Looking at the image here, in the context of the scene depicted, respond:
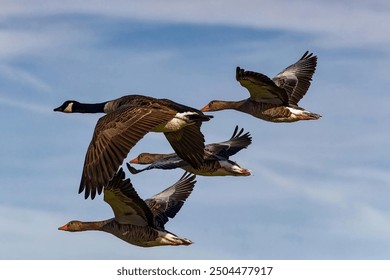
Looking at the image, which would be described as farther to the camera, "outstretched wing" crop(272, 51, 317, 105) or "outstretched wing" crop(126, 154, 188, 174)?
"outstretched wing" crop(272, 51, 317, 105)

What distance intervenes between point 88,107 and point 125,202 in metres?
3.46

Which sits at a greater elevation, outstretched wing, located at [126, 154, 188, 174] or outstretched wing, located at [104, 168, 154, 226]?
outstretched wing, located at [126, 154, 188, 174]

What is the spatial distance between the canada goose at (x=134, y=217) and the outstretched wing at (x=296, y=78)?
4932mm

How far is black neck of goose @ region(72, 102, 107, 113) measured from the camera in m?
23.1

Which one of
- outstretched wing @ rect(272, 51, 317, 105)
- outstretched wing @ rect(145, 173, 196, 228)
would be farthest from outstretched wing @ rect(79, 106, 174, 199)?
outstretched wing @ rect(272, 51, 317, 105)

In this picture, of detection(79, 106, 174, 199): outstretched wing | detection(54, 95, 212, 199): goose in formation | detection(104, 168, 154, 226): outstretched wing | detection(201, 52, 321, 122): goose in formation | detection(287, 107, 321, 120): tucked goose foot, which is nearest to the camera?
detection(79, 106, 174, 199): outstretched wing

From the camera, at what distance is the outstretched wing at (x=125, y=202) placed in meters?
20.2

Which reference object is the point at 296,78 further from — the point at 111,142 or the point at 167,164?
the point at 111,142

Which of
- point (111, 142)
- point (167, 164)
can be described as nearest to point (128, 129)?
point (111, 142)

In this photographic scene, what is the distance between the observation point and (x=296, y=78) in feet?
88.8

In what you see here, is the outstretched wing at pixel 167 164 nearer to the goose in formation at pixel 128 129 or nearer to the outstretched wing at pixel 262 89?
the goose in formation at pixel 128 129

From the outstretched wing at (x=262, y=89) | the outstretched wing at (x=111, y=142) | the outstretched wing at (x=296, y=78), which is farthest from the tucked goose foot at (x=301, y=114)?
the outstretched wing at (x=111, y=142)

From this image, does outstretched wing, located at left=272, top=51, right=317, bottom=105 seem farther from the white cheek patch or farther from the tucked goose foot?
the white cheek patch

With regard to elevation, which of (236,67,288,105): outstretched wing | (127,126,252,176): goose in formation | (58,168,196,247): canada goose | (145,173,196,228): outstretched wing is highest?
(236,67,288,105): outstretched wing
